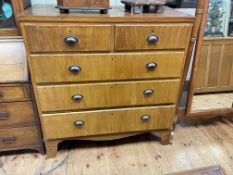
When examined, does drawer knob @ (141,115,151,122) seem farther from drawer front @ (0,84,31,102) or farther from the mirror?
drawer front @ (0,84,31,102)

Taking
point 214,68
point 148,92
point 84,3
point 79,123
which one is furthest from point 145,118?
point 84,3

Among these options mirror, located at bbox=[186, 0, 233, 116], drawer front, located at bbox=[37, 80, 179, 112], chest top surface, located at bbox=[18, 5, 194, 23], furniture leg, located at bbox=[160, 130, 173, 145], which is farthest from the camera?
furniture leg, located at bbox=[160, 130, 173, 145]

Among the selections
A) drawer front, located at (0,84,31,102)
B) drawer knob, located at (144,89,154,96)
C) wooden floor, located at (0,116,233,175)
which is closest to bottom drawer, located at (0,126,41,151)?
wooden floor, located at (0,116,233,175)

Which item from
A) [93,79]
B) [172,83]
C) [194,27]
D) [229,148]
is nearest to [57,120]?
[93,79]

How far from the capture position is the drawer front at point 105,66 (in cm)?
120

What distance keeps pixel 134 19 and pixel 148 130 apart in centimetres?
83

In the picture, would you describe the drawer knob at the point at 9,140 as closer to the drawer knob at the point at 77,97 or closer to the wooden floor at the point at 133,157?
the wooden floor at the point at 133,157

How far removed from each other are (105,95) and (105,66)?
0.20 meters

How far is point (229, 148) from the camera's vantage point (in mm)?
1674

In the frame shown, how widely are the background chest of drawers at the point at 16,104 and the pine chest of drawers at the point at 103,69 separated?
83 millimetres

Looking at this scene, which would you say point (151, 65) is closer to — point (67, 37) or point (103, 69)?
point (103, 69)

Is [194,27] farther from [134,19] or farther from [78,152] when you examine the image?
[78,152]

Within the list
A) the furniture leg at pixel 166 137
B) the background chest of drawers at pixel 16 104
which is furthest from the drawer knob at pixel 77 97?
the furniture leg at pixel 166 137

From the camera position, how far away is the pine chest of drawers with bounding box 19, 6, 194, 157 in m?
1.14
